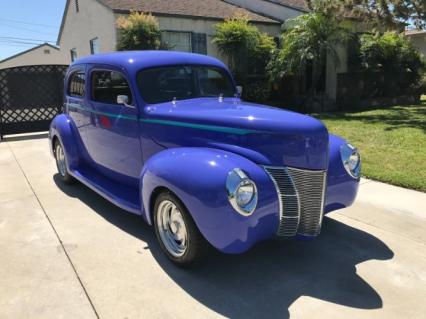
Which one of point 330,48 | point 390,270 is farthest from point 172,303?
point 330,48

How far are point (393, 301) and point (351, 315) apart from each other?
412mm

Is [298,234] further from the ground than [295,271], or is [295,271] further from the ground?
[298,234]

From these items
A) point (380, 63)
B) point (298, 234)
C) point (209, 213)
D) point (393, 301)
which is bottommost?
point (393, 301)

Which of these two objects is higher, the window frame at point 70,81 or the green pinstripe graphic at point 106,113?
the window frame at point 70,81

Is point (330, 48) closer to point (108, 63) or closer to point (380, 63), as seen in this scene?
point (380, 63)

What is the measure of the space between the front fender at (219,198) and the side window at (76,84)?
2740mm

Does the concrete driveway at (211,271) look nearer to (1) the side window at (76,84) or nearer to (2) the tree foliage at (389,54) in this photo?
(1) the side window at (76,84)

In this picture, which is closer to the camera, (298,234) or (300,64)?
(298,234)

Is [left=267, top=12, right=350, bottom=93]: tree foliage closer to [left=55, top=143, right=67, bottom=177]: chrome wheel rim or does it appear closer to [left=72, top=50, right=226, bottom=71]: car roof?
[left=55, top=143, right=67, bottom=177]: chrome wheel rim

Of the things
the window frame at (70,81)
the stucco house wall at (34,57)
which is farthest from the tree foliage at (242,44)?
the stucco house wall at (34,57)

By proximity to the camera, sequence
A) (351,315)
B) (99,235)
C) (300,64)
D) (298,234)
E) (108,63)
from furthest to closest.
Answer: (300,64)
(108,63)
(99,235)
(298,234)
(351,315)

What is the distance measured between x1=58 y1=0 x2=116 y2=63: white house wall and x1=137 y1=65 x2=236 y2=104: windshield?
30.4 ft

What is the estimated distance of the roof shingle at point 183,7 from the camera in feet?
44.8

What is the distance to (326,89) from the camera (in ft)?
56.2
